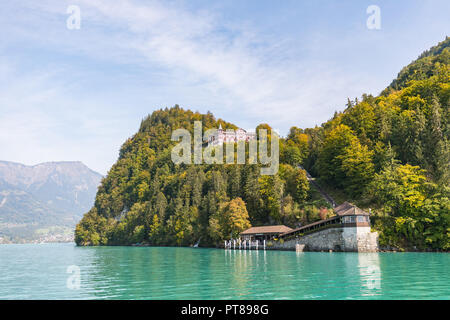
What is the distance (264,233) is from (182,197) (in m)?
39.1

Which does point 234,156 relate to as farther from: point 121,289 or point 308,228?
point 121,289

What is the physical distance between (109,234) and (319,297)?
120 metres

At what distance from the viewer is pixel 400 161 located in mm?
58312

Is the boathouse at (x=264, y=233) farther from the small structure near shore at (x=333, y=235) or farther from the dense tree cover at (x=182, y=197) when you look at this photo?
the dense tree cover at (x=182, y=197)

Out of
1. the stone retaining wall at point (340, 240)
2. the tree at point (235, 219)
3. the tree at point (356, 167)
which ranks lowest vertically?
the stone retaining wall at point (340, 240)

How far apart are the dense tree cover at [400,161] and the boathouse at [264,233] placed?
14.7 m

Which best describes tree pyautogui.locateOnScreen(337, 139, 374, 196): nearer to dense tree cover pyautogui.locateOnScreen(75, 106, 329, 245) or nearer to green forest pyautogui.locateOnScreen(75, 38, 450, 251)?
green forest pyautogui.locateOnScreen(75, 38, 450, 251)

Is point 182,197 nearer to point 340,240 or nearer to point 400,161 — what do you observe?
point 340,240

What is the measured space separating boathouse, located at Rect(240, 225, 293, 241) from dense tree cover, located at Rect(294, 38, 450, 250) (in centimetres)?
1467

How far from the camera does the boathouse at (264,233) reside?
6364 centimetres

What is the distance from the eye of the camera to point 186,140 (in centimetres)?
15338

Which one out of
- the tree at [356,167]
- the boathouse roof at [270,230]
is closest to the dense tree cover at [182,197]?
the boathouse roof at [270,230]

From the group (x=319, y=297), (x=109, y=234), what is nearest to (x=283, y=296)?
(x=319, y=297)

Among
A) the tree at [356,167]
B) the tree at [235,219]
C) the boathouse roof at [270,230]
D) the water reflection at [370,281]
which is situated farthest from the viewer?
the tree at [235,219]
